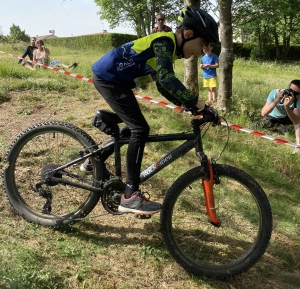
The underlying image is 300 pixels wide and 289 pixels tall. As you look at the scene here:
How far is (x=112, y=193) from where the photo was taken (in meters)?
3.39

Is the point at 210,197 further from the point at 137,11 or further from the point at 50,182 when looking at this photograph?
the point at 137,11

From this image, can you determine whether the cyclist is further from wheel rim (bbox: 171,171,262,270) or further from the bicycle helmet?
wheel rim (bbox: 171,171,262,270)

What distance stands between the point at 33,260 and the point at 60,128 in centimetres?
120

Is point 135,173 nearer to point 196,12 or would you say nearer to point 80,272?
point 80,272

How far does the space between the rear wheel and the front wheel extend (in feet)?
2.75

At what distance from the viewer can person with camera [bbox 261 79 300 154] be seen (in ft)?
22.2

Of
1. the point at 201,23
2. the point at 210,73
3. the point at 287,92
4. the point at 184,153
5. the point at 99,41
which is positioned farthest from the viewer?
the point at 99,41

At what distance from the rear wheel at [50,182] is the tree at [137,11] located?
1465 inches

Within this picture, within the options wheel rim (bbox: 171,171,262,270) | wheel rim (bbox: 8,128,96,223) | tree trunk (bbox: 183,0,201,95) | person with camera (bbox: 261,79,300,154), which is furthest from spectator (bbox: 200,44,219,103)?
wheel rim (bbox: 8,128,96,223)

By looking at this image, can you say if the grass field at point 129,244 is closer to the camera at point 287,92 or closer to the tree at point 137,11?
the camera at point 287,92

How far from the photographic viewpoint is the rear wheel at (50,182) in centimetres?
351

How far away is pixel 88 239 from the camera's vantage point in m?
3.56

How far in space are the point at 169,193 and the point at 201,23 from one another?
1438 millimetres

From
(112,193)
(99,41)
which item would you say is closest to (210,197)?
(112,193)
